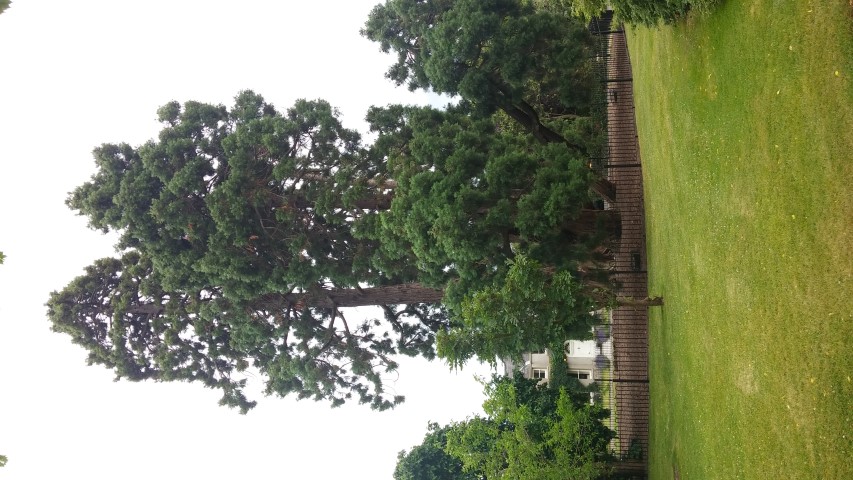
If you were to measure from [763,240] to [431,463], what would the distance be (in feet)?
88.3

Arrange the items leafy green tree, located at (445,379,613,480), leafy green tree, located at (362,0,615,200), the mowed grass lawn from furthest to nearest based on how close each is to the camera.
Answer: leafy green tree, located at (362,0,615,200) < leafy green tree, located at (445,379,613,480) < the mowed grass lawn

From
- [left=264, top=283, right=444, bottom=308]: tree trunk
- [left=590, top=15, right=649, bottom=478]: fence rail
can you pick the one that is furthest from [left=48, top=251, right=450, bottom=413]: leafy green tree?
[left=590, top=15, right=649, bottom=478]: fence rail

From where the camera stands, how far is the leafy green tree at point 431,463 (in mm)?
34562

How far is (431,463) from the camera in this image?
35.0 m

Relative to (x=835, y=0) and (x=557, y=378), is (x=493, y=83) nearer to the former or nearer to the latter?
(x=835, y=0)

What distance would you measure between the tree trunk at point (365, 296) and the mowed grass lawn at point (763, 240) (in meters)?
→ 10.6

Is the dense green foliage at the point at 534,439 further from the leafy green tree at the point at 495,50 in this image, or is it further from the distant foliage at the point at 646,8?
the distant foliage at the point at 646,8

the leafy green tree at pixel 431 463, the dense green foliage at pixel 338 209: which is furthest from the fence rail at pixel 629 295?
the leafy green tree at pixel 431 463

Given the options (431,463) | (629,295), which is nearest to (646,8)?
(629,295)

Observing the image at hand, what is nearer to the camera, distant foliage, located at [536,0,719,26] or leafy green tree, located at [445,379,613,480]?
distant foliage, located at [536,0,719,26]

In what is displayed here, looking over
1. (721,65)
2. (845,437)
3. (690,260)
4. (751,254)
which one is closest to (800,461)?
(845,437)

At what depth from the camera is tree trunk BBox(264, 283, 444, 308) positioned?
85.5ft

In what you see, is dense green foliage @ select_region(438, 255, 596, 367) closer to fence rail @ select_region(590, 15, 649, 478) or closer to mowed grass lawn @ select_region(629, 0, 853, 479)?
mowed grass lawn @ select_region(629, 0, 853, 479)

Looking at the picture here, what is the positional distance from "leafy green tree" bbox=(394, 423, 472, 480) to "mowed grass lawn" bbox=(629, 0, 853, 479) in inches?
723
